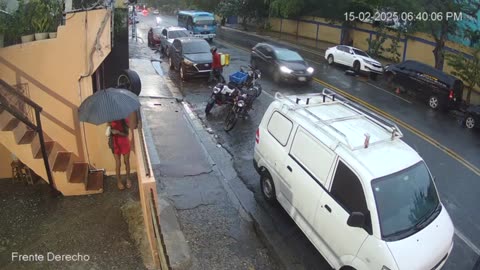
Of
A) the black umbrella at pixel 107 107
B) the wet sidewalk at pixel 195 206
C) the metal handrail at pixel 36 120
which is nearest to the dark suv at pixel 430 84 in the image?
the wet sidewalk at pixel 195 206

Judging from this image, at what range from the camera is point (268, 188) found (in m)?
7.95

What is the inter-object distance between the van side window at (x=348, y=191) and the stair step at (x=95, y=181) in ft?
15.2

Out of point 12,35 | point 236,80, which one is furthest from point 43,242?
point 236,80

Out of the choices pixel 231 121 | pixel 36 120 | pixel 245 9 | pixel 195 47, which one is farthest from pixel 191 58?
pixel 245 9

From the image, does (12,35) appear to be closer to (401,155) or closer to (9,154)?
(9,154)

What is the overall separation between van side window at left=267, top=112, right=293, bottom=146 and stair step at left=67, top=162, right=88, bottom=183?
379 centimetres

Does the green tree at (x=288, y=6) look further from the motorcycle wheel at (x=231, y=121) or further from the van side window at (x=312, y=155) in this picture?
the van side window at (x=312, y=155)

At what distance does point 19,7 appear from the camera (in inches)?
323

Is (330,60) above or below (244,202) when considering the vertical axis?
above

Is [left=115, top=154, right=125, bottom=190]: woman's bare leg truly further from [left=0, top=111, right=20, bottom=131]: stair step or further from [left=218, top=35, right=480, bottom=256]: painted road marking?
[left=218, top=35, right=480, bottom=256]: painted road marking

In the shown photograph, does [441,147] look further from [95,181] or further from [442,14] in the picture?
[442,14]

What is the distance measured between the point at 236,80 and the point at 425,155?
628cm

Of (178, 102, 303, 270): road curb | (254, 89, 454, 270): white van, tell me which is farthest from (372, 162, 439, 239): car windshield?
(178, 102, 303, 270): road curb
